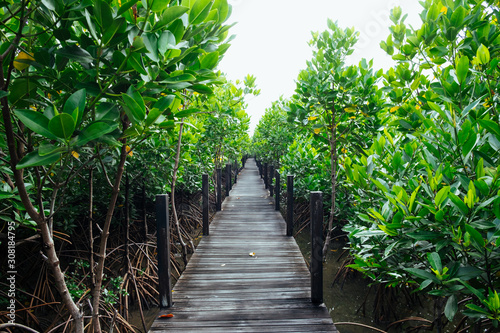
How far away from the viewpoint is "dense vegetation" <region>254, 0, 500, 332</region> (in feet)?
3.46

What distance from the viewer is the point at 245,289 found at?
263cm

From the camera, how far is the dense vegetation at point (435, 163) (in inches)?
41.5

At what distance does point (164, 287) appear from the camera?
2.23 m

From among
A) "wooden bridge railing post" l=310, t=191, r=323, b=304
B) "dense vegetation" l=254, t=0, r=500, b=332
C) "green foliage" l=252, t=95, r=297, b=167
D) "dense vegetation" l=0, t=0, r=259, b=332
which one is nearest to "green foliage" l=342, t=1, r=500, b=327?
"dense vegetation" l=254, t=0, r=500, b=332

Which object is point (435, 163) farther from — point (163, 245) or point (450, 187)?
point (163, 245)

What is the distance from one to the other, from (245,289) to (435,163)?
208 cm

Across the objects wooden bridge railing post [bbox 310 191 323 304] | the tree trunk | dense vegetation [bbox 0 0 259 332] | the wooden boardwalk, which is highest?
dense vegetation [bbox 0 0 259 332]

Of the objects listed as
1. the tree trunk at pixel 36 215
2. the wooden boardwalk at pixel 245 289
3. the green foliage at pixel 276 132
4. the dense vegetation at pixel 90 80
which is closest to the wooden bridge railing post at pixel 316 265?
the wooden boardwalk at pixel 245 289

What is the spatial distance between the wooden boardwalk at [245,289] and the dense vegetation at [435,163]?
0.78 meters

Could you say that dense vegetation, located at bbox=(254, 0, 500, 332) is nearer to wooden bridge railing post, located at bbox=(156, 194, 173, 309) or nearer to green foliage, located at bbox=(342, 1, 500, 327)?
green foliage, located at bbox=(342, 1, 500, 327)

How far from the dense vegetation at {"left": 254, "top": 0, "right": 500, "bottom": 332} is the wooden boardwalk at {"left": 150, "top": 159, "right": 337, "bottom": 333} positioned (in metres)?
0.78

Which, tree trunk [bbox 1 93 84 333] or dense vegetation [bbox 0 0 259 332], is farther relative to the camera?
tree trunk [bbox 1 93 84 333]

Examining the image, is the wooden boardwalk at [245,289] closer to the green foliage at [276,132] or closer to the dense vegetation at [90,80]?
the dense vegetation at [90,80]

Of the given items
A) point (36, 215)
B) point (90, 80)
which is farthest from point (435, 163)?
point (36, 215)
